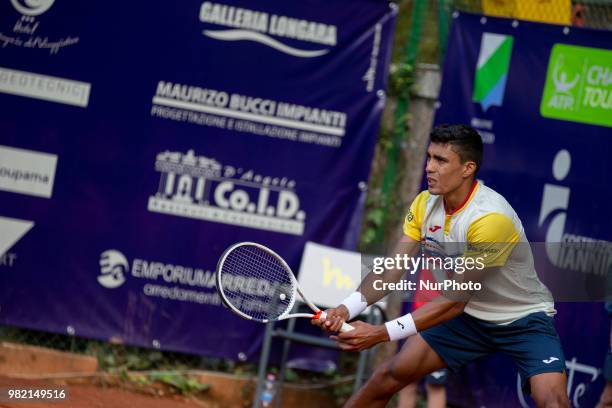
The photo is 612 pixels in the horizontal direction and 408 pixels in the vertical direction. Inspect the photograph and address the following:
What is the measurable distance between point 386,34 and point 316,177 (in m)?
1.09

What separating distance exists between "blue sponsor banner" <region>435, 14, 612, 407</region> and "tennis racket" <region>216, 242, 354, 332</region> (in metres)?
1.38

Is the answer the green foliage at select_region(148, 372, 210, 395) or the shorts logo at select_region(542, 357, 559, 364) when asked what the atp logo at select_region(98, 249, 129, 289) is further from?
the shorts logo at select_region(542, 357, 559, 364)

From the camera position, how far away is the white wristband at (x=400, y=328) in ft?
14.9

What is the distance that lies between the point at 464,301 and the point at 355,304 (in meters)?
0.53

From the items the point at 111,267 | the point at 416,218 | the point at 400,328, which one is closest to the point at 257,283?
the point at 111,267

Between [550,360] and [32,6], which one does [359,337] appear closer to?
[550,360]

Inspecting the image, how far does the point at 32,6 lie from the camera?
6.42m

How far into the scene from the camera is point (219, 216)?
21.2 ft

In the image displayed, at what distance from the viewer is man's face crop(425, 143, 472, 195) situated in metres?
4.60

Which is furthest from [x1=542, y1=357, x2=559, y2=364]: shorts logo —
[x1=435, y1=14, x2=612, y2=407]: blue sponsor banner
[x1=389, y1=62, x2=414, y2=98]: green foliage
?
[x1=389, y1=62, x2=414, y2=98]: green foliage

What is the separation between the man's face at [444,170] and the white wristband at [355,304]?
0.64 meters

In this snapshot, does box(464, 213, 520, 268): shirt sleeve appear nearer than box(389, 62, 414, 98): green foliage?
Yes

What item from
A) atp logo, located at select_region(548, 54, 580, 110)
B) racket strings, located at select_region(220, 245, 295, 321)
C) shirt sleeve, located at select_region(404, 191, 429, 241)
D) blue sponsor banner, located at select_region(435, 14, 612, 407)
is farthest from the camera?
atp logo, located at select_region(548, 54, 580, 110)

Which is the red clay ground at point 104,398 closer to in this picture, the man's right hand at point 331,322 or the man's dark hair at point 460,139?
the man's right hand at point 331,322
